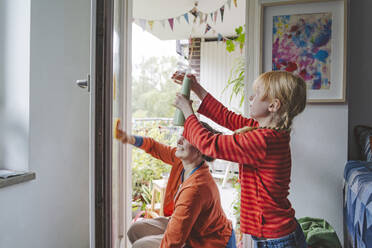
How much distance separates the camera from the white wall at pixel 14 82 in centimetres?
135

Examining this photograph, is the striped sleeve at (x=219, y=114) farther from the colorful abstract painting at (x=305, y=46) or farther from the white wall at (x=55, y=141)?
the white wall at (x=55, y=141)

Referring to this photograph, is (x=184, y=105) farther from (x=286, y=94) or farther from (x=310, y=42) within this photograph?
(x=310, y=42)

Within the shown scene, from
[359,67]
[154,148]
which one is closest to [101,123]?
[154,148]

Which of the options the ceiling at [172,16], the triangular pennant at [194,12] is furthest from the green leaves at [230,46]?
the triangular pennant at [194,12]

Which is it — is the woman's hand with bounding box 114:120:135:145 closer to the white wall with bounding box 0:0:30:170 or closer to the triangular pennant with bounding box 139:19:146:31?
the triangular pennant with bounding box 139:19:146:31

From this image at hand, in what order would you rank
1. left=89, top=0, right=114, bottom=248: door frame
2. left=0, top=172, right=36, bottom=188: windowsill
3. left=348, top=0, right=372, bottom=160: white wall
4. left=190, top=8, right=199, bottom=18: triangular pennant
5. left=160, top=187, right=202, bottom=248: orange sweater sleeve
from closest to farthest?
left=89, top=0, right=114, bottom=248: door frame < left=160, top=187, right=202, bottom=248: orange sweater sleeve < left=190, top=8, right=199, bottom=18: triangular pennant < left=0, top=172, right=36, bottom=188: windowsill < left=348, top=0, right=372, bottom=160: white wall

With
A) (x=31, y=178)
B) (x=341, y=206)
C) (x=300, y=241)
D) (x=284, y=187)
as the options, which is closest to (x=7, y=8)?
(x=31, y=178)

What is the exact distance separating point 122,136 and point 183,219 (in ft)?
1.10

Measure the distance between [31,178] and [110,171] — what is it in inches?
30.7

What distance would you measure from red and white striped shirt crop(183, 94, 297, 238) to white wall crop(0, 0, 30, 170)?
95 centimetres

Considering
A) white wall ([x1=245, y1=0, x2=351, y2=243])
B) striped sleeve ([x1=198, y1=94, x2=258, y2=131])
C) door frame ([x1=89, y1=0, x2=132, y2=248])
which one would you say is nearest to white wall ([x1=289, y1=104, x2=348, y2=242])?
white wall ([x1=245, y1=0, x2=351, y2=243])

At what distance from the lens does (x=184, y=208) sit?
88 centimetres

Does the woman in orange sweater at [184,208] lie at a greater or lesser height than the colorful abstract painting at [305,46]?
lesser

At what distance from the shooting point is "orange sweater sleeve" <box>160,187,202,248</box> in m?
0.88
